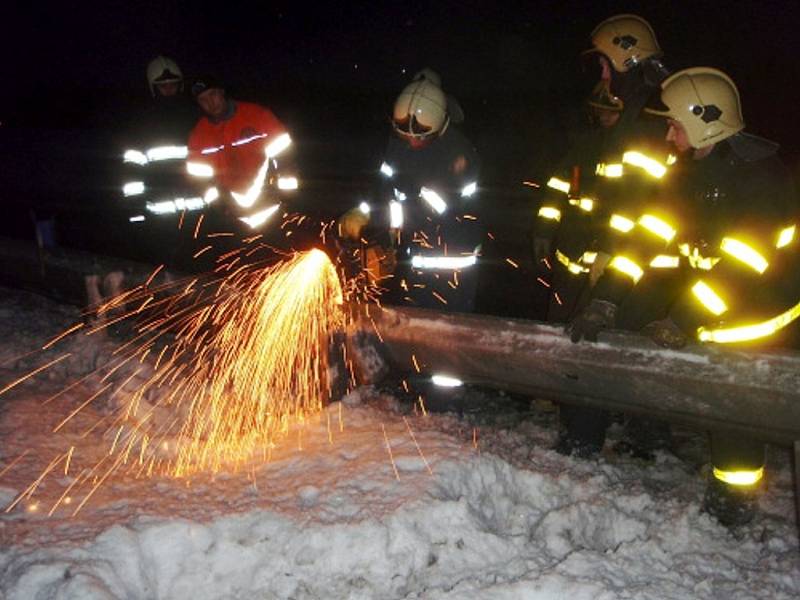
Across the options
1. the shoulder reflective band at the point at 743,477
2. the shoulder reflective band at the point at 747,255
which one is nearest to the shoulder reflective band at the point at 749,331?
the shoulder reflective band at the point at 747,255

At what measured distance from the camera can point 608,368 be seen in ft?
10.6

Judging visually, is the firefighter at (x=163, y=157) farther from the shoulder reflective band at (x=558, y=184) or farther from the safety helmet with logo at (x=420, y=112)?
the shoulder reflective band at (x=558, y=184)

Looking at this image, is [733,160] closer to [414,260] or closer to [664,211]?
[664,211]

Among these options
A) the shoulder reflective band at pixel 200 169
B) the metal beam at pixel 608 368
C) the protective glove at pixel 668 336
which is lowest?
the metal beam at pixel 608 368

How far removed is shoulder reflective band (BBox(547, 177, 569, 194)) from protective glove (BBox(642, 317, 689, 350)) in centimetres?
174

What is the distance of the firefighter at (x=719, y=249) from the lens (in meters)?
3.10

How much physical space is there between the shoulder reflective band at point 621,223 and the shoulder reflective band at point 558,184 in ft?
2.53

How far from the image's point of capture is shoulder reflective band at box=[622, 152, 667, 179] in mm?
3773

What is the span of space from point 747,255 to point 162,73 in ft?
19.2

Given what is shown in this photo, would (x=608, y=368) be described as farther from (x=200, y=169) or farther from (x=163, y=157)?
(x=163, y=157)

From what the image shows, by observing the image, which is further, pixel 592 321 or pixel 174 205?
pixel 174 205

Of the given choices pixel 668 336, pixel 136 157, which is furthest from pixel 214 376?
pixel 136 157

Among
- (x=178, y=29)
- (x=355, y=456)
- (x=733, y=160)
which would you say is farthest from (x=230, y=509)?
(x=178, y=29)

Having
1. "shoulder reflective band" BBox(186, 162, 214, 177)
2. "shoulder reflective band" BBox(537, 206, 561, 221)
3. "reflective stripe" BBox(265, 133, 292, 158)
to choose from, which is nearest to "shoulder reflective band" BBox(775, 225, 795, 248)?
"shoulder reflective band" BBox(537, 206, 561, 221)
